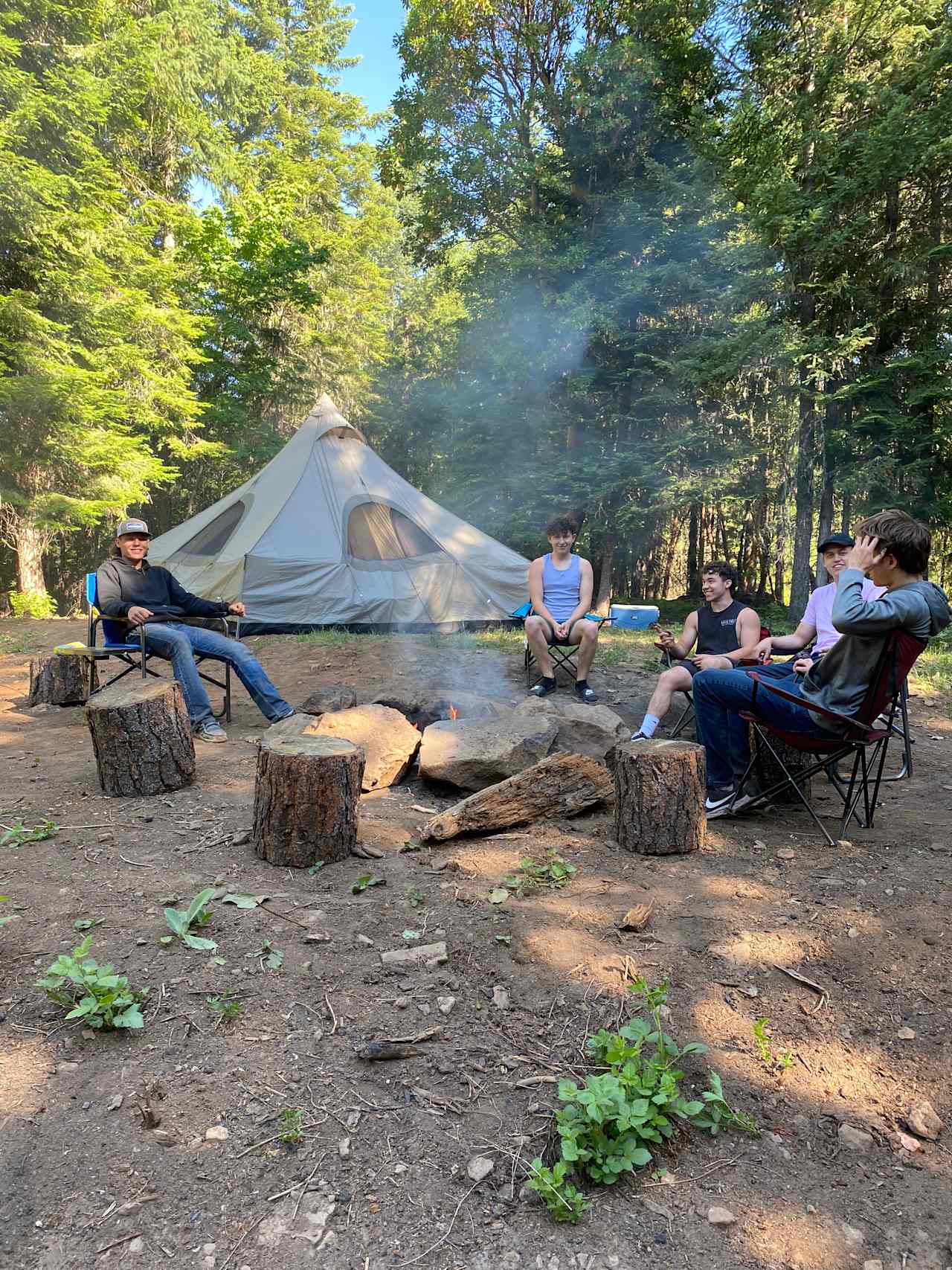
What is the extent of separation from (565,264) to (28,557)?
29.7 feet

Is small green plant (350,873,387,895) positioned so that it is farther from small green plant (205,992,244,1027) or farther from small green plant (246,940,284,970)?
small green plant (205,992,244,1027)

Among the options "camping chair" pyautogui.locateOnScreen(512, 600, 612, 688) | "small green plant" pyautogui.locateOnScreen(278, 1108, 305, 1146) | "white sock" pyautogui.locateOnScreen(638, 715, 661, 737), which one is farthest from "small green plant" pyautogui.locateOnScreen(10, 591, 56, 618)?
"small green plant" pyautogui.locateOnScreen(278, 1108, 305, 1146)

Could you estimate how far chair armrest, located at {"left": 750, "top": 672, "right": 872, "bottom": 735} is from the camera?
112 inches

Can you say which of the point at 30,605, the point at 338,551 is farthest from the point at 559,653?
the point at 30,605

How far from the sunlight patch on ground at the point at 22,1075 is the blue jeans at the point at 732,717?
2559mm

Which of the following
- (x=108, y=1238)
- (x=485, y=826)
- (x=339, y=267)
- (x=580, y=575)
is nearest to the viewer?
(x=108, y=1238)

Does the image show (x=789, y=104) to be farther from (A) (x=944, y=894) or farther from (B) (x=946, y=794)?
(A) (x=944, y=894)

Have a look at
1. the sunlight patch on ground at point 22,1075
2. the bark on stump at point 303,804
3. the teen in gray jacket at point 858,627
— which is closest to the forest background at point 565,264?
the teen in gray jacket at point 858,627

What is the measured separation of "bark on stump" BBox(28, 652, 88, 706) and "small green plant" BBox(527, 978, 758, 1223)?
15.0 feet

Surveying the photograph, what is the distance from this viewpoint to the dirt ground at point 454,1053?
1.41m

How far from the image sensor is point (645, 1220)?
1.46 m

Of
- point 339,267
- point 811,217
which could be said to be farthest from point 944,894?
point 339,267

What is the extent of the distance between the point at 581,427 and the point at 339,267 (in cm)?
872

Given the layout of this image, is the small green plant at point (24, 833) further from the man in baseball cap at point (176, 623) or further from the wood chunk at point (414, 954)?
the wood chunk at point (414, 954)
